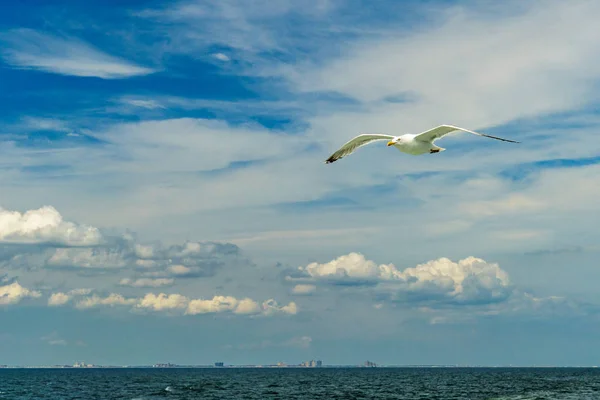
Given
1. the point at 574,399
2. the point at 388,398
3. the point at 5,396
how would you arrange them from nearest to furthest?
the point at 574,399
the point at 388,398
the point at 5,396

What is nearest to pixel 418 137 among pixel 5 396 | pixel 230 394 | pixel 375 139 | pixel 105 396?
pixel 375 139

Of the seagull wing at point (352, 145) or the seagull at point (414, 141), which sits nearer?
the seagull at point (414, 141)

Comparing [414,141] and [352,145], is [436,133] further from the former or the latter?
[352,145]

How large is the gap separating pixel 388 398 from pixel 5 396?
57.8 metres

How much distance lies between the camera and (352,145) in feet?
102

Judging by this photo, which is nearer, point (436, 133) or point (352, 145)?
point (436, 133)

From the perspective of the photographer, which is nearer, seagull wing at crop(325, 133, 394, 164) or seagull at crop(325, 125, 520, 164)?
seagull at crop(325, 125, 520, 164)

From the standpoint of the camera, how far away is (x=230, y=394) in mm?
97875

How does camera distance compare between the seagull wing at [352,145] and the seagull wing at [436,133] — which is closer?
the seagull wing at [436,133]

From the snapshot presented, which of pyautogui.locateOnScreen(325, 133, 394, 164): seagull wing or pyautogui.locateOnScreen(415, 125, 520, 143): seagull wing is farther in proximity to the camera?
pyautogui.locateOnScreen(325, 133, 394, 164): seagull wing

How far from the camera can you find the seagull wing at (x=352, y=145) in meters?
30.7

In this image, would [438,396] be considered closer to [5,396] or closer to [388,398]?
[388,398]

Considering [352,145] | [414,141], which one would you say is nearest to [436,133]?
[414,141]

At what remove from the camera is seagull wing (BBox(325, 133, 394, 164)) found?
3069cm
